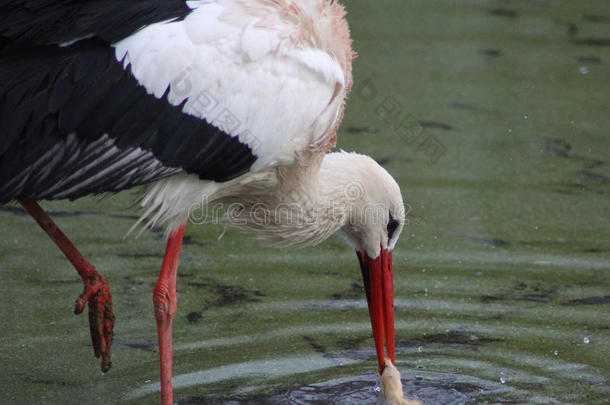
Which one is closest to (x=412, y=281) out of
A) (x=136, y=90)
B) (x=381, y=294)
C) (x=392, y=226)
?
(x=381, y=294)

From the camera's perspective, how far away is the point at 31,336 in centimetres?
522

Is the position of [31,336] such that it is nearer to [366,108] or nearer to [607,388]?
[607,388]

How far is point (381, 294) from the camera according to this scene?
5020mm

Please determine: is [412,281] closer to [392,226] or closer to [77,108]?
[392,226]

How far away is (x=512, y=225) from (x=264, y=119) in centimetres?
272

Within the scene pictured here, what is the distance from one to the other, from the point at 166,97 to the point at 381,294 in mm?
1430

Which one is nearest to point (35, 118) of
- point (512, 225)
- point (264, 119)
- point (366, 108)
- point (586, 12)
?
point (264, 119)

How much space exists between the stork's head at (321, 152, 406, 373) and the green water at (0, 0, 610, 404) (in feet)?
0.83

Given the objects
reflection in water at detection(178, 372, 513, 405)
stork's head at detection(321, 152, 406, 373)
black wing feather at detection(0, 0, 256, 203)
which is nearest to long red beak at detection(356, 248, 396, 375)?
stork's head at detection(321, 152, 406, 373)

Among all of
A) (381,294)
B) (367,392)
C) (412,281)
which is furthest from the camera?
(412,281)

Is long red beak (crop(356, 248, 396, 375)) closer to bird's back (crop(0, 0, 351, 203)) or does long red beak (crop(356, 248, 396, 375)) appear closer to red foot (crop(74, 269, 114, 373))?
bird's back (crop(0, 0, 351, 203))

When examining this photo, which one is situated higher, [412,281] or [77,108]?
[77,108]

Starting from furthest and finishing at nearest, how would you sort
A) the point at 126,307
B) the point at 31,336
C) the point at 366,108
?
the point at 366,108, the point at 126,307, the point at 31,336

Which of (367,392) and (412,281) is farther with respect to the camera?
(412,281)
